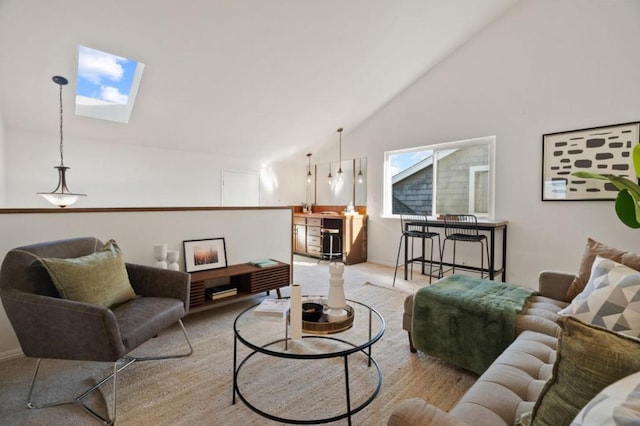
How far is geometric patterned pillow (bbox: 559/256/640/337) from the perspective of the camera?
53.6 inches

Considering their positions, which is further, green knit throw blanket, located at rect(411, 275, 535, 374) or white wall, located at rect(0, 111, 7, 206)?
white wall, located at rect(0, 111, 7, 206)

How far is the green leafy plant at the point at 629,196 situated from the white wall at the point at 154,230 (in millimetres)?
2820

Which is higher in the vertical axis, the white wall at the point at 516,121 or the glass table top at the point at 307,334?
the white wall at the point at 516,121

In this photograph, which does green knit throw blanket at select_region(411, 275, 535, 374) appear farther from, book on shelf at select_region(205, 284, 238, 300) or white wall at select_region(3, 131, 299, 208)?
white wall at select_region(3, 131, 299, 208)

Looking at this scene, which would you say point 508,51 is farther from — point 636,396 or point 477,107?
point 636,396

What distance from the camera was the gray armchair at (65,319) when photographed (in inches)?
59.4


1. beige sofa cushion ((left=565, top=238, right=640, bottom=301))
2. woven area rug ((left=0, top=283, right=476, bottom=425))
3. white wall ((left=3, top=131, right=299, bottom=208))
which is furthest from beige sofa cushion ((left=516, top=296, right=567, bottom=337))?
white wall ((left=3, top=131, right=299, bottom=208))

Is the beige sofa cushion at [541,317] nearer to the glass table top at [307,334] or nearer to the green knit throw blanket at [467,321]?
the green knit throw blanket at [467,321]

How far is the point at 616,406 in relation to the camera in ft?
1.89

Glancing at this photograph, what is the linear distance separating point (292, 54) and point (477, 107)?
2.50 metres

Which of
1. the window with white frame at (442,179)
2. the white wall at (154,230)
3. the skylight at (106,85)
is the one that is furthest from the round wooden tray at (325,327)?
the skylight at (106,85)

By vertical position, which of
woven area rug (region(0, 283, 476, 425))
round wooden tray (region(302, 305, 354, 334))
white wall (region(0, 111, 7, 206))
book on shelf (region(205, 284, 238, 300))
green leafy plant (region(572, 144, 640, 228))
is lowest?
woven area rug (region(0, 283, 476, 425))

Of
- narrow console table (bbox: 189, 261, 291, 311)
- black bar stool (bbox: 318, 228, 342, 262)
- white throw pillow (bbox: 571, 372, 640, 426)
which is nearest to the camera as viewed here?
white throw pillow (bbox: 571, 372, 640, 426)

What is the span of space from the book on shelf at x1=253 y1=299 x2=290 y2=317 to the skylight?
3.09 m
